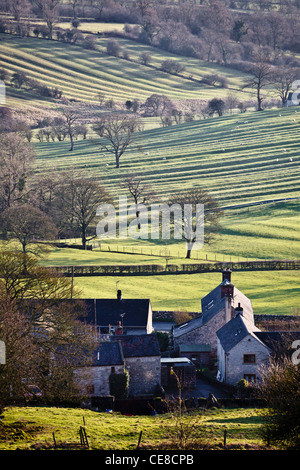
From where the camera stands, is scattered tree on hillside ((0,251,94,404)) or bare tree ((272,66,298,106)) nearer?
scattered tree on hillside ((0,251,94,404))

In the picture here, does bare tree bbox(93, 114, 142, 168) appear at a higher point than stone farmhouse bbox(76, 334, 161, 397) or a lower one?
higher

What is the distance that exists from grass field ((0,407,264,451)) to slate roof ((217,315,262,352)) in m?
8.98

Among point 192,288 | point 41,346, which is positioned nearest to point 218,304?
point 192,288

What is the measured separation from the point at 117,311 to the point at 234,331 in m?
13.0

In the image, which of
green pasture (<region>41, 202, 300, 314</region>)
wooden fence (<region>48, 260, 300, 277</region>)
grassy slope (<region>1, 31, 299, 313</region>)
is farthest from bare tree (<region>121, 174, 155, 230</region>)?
wooden fence (<region>48, 260, 300, 277</region>)

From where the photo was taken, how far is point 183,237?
84688 mm

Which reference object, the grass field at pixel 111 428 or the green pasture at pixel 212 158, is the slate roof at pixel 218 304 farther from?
the green pasture at pixel 212 158

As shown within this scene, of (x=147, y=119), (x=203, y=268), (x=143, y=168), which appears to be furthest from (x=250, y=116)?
(x=203, y=268)

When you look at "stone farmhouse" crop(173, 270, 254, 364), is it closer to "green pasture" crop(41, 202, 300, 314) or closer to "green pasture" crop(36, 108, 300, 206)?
"green pasture" crop(41, 202, 300, 314)

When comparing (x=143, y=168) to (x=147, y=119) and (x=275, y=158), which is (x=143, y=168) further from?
(x=147, y=119)

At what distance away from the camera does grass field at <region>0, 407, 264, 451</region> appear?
25516 millimetres

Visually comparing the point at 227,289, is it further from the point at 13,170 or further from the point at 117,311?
the point at 13,170

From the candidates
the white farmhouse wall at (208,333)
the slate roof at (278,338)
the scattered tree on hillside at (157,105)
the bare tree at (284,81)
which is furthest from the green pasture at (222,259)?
the scattered tree on hillside at (157,105)

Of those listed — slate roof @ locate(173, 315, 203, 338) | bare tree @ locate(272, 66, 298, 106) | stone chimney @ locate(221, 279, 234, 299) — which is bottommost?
slate roof @ locate(173, 315, 203, 338)
